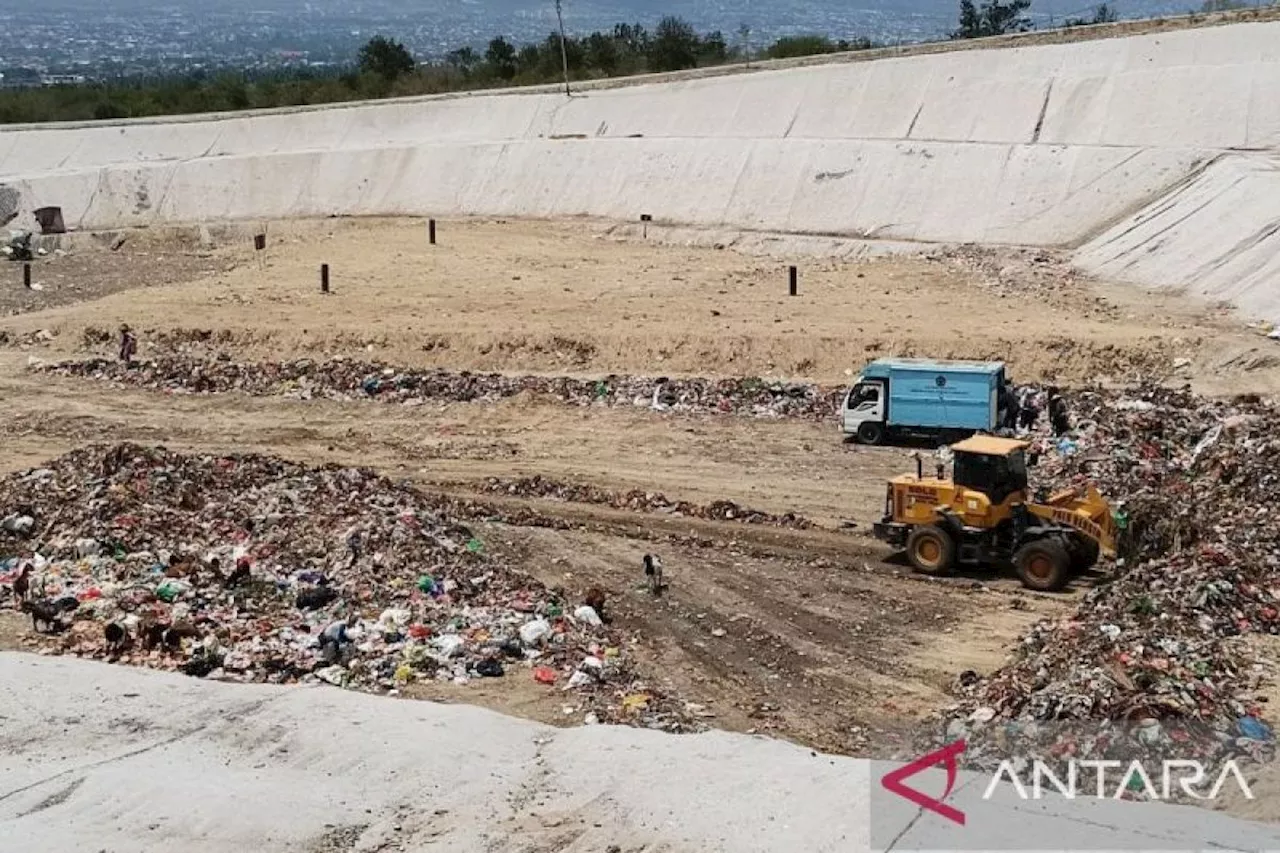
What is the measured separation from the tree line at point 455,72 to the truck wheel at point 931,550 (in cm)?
4403

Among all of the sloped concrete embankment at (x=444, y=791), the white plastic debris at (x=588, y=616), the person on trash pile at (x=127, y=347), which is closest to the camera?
the sloped concrete embankment at (x=444, y=791)

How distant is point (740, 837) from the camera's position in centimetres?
1062

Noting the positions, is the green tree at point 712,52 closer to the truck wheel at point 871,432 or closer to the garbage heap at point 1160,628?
the truck wheel at point 871,432

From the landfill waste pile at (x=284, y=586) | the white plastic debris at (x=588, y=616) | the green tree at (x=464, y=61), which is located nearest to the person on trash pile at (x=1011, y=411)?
the landfill waste pile at (x=284, y=586)

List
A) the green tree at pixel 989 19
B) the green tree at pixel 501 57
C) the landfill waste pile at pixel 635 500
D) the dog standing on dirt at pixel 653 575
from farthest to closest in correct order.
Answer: the green tree at pixel 501 57 → the green tree at pixel 989 19 → the landfill waste pile at pixel 635 500 → the dog standing on dirt at pixel 653 575

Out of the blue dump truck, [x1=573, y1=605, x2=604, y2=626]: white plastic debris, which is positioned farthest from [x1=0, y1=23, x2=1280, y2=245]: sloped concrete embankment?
[x1=573, y1=605, x2=604, y2=626]: white plastic debris

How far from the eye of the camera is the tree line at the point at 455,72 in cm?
6253

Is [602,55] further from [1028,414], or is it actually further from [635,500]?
[635,500]

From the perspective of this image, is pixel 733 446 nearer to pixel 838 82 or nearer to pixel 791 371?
pixel 791 371

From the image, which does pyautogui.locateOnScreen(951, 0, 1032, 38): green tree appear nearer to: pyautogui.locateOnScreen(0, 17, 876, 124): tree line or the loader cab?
pyautogui.locateOnScreen(0, 17, 876, 124): tree line

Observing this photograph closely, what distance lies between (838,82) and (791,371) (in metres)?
20.4

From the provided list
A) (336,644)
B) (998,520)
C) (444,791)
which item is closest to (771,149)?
(998,520)

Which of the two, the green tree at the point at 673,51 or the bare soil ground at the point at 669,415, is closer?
the bare soil ground at the point at 669,415

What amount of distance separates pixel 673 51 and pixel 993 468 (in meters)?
48.2
